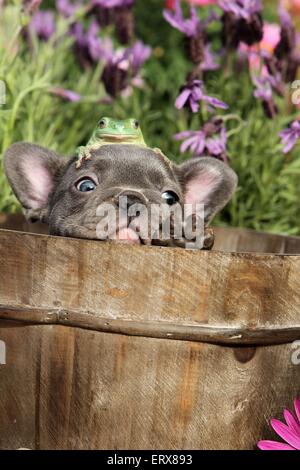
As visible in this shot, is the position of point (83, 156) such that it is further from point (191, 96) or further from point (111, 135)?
point (191, 96)

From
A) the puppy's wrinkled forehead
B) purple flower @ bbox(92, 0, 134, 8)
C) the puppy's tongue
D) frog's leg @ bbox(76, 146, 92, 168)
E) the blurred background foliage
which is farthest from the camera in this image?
purple flower @ bbox(92, 0, 134, 8)

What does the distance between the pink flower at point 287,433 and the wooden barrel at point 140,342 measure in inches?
2.6

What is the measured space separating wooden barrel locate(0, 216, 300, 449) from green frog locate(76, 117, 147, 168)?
0.55 metres

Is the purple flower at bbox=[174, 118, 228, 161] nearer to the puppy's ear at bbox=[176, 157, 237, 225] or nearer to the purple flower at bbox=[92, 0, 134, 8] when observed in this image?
the puppy's ear at bbox=[176, 157, 237, 225]

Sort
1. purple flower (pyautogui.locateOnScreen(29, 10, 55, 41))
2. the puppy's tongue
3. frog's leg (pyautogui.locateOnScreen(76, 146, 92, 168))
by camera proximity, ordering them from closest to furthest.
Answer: the puppy's tongue < frog's leg (pyautogui.locateOnScreen(76, 146, 92, 168)) < purple flower (pyautogui.locateOnScreen(29, 10, 55, 41))

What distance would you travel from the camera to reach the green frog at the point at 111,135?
250 cm


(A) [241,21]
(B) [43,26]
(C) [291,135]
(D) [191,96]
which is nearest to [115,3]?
(B) [43,26]

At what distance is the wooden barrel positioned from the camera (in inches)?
78.0

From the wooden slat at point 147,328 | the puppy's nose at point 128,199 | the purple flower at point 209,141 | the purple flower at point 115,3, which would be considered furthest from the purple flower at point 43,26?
the wooden slat at point 147,328

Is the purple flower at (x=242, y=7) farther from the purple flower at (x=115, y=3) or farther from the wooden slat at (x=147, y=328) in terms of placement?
the wooden slat at (x=147, y=328)

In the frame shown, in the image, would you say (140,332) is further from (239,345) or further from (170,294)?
(239,345)

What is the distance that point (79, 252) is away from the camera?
1972mm

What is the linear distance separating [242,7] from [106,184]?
3.80 feet

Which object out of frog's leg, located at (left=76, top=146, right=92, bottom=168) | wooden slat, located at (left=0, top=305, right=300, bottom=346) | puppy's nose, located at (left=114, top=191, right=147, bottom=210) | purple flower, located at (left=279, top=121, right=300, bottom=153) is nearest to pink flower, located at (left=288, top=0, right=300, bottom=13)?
purple flower, located at (left=279, top=121, right=300, bottom=153)
